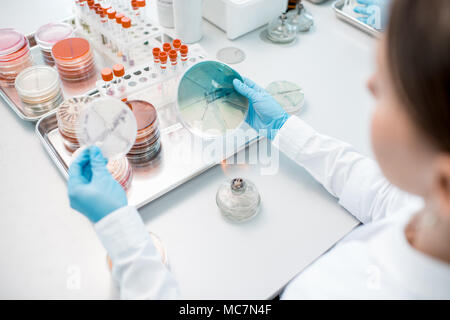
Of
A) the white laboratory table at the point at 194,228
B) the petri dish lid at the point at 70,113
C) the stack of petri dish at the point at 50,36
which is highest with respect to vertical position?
the stack of petri dish at the point at 50,36

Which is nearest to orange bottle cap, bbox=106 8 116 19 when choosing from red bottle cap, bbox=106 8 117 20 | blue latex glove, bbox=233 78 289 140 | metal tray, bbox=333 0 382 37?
red bottle cap, bbox=106 8 117 20

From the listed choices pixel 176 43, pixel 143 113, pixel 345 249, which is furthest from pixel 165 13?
pixel 345 249

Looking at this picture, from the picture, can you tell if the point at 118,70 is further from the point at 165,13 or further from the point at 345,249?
the point at 345,249

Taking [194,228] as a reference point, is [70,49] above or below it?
above

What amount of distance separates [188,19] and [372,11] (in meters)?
0.76

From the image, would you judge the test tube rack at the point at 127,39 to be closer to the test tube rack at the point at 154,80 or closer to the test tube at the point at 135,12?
the test tube at the point at 135,12

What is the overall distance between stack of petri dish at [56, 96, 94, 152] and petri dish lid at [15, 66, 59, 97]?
Answer: 0.12 m

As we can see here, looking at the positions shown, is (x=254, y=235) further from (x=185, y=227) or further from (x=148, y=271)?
(x=148, y=271)

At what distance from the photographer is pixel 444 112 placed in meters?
0.47

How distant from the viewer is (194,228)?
98 cm

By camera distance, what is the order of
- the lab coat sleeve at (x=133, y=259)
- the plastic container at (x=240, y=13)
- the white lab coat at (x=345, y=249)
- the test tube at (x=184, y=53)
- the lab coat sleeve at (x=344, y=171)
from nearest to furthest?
the white lab coat at (x=345, y=249), the lab coat sleeve at (x=133, y=259), the lab coat sleeve at (x=344, y=171), the test tube at (x=184, y=53), the plastic container at (x=240, y=13)

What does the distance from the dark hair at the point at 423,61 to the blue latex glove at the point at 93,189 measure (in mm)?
641

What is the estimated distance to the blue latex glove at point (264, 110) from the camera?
3.67 ft

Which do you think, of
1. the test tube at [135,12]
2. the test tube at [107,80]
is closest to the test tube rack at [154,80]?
the test tube at [107,80]
